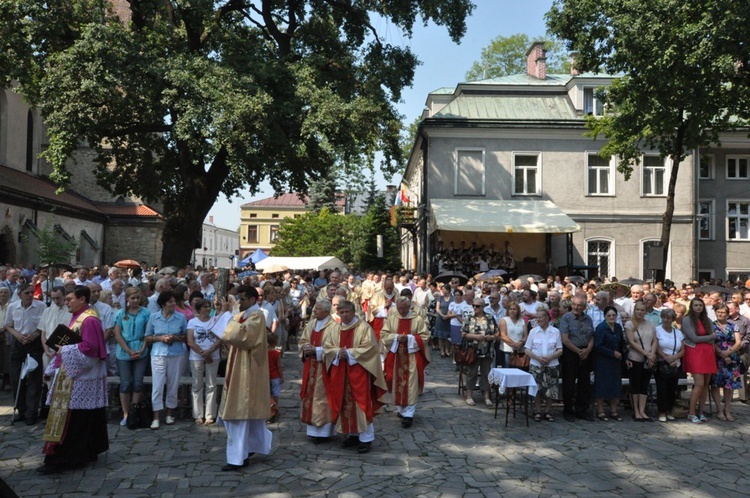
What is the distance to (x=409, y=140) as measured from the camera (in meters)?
45.2

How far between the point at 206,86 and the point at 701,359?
599 inches

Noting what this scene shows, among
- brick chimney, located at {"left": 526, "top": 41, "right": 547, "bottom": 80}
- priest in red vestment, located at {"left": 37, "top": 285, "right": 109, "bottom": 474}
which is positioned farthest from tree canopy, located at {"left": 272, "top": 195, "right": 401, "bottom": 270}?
priest in red vestment, located at {"left": 37, "top": 285, "right": 109, "bottom": 474}

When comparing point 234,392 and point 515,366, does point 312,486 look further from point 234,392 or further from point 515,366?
point 515,366

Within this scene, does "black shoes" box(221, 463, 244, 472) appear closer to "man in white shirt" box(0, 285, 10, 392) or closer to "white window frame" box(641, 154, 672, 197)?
"man in white shirt" box(0, 285, 10, 392)

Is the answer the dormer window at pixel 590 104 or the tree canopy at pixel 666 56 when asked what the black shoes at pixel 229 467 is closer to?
the tree canopy at pixel 666 56

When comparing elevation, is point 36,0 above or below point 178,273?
above

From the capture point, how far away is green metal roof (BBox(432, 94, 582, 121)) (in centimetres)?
2923

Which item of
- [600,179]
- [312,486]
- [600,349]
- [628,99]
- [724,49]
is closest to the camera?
[312,486]

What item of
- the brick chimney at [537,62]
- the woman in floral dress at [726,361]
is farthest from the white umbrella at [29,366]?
the brick chimney at [537,62]

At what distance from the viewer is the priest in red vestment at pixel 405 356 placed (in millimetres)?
8867

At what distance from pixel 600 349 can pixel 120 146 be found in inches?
807

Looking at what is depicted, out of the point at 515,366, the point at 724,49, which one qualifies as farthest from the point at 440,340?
the point at 724,49

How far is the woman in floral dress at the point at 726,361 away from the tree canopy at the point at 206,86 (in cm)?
1268

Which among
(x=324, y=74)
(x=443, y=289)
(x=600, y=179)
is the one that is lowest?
(x=443, y=289)
